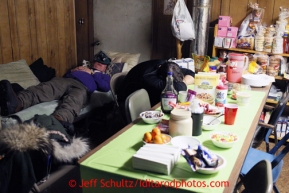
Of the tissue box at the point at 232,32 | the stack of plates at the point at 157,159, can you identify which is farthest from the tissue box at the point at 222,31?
the stack of plates at the point at 157,159

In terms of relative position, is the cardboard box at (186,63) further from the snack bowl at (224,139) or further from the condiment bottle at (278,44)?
the snack bowl at (224,139)

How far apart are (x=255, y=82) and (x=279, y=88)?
109cm

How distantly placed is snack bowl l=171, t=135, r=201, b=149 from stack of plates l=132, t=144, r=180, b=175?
0.11 meters

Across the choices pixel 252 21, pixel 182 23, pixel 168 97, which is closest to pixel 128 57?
pixel 182 23

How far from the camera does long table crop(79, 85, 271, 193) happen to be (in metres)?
1.07

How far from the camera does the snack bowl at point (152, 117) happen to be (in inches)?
62.6

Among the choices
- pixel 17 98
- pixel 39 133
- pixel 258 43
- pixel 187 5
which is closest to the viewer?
pixel 39 133

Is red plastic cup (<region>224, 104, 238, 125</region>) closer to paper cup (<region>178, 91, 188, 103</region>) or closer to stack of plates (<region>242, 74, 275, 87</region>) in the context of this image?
paper cup (<region>178, 91, 188, 103</region>)

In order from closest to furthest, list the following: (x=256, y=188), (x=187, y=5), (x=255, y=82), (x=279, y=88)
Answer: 1. (x=256, y=188)
2. (x=255, y=82)
3. (x=279, y=88)
4. (x=187, y=5)

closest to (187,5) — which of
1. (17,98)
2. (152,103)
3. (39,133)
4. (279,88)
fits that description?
(279,88)

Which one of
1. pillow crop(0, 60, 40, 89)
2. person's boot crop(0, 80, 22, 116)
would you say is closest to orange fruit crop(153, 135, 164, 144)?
person's boot crop(0, 80, 22, 116)

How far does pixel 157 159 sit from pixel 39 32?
2.89 m

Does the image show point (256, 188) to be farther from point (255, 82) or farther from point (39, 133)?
point (255, 82)

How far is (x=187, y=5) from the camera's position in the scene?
11.6 ft
